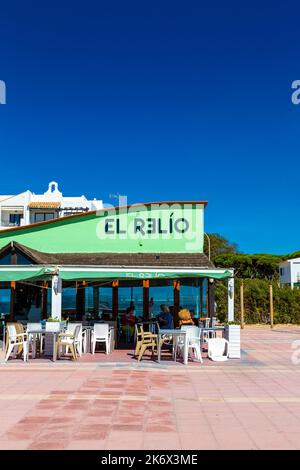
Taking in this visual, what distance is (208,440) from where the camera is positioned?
6.18 meters

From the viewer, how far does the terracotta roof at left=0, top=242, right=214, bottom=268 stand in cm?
1772

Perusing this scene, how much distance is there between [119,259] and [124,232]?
2.35 meters

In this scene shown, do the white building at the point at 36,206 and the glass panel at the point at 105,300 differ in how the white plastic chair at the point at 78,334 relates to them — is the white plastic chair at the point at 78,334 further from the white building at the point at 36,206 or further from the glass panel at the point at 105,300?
the white building at the point at 36,206

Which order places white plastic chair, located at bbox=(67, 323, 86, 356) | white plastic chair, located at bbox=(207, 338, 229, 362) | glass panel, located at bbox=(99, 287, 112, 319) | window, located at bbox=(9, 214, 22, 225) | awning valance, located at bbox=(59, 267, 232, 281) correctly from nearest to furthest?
1. white plastic chair, located at bbox=(207, 338, 229, 362)
2. white plastic chair, located at bbox=(67, 323, 86, 356)
3. awning valance, located at bbox=(59, 267, 232, 281)
4. glass panel, located at bbox=(99, 287, 112, 319)
5. window, located at bbox=(9, 214, 22, 225)

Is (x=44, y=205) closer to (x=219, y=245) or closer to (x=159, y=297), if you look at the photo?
(x=219, y=245)

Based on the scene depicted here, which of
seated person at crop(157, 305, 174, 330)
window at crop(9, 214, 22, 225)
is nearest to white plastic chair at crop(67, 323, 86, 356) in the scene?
seated person at crop(157, 305, 174, 330)

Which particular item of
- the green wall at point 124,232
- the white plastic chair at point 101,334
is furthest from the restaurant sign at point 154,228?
the white plastic chair at point 101,334

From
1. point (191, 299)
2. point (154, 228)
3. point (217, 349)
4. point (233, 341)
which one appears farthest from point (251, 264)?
point (217, 349)

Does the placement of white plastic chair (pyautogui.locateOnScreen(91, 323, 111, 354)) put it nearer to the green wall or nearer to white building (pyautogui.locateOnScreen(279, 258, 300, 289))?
the green wall

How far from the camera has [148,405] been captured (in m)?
8.17

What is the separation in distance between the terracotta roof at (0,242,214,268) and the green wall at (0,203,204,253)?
24.1 inches

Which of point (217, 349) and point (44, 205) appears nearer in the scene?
point (217, 349)
